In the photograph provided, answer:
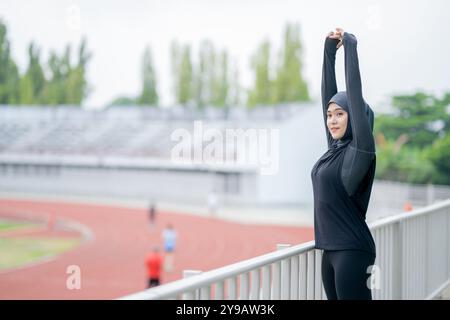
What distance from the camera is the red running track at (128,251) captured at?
724 inches

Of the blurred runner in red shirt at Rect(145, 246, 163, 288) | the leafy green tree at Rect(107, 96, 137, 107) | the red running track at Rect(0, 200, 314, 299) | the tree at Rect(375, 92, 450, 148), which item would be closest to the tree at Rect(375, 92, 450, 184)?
the tree at Rect(375, 92, 450, 148)

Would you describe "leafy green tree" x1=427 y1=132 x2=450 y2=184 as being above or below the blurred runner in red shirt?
above

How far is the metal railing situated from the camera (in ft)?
7.27

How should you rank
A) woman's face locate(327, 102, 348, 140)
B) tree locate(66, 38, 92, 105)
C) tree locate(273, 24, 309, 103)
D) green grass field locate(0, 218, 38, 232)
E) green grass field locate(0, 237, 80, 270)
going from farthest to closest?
tree locate(66, 38, 92, 105) < tree locate(273, 24, 309, 103) < green grass field locate(0, 218, 38, 232) < green grass field locate(0, 237, 80, 270) < woman's face locate(327, 102, 348, 140)

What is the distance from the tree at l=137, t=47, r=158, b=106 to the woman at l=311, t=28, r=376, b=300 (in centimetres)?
6188

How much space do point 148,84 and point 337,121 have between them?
6344 cm

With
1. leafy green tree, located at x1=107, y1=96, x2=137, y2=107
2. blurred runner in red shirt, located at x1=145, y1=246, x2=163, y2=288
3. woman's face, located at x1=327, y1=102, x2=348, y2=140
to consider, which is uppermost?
leafy green tree, located at x1=107, y1=96, x2=137, y2=107

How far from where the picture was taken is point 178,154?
39.5 m

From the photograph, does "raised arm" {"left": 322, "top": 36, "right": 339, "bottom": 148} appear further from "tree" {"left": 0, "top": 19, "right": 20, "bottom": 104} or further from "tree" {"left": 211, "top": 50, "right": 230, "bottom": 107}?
"tree" {"left": 211, "top": 50, "right": 230, "bottom": 107}

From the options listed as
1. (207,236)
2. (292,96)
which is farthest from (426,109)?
(292,96)

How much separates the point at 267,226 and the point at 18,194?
22710 millimetres

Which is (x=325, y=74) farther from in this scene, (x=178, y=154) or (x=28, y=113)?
(x=28, y=113)

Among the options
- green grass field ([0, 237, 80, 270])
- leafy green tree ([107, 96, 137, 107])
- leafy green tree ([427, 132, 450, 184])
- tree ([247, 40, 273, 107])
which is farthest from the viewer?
leafy green tree ([107, 96, 137, 107])

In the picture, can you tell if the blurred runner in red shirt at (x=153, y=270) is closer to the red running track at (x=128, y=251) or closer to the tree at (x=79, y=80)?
the red running track at (x=128, y=251)
